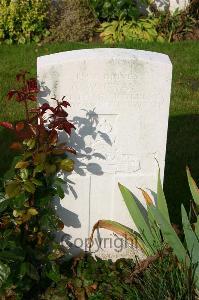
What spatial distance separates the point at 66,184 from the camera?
3.29 metres

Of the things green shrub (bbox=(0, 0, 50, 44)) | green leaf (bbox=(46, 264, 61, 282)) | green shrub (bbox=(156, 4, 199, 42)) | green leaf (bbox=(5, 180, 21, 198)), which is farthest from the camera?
green shrub (bbox=(156, 4, 199, 42))

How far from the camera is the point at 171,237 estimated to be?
2986 mm

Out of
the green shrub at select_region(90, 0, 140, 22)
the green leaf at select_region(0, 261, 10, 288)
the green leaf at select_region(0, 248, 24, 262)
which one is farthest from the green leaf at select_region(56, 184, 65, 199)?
the green shrub at select_region(90, 0, 140, 22)

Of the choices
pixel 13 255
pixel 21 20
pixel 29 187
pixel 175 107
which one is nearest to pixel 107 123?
pixel 29 187

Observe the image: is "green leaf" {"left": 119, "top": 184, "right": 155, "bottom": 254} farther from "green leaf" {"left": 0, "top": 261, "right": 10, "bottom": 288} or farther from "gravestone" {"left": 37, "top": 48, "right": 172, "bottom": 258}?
"green leaf" {"left": 0, "top": 261, "right": 10, "bottom": 288}

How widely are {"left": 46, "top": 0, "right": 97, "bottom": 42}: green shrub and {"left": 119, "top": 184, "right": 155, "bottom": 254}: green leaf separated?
15.0 ft

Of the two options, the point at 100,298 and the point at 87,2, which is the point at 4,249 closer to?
the point at 100,298

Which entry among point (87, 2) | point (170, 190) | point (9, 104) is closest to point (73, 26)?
point (87, 2)

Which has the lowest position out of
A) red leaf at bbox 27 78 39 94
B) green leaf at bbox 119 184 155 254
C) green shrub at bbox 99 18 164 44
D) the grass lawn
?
green leaf at bbox 119 184 155 254

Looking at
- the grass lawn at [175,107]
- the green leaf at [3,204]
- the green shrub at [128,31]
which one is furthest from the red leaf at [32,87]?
the green shrub at [128,31]

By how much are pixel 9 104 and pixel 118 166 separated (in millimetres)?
2741

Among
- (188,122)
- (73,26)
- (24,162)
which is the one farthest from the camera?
(73,26)

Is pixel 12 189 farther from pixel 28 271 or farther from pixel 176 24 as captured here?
pixel 176 24

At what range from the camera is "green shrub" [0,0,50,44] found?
7.27m
